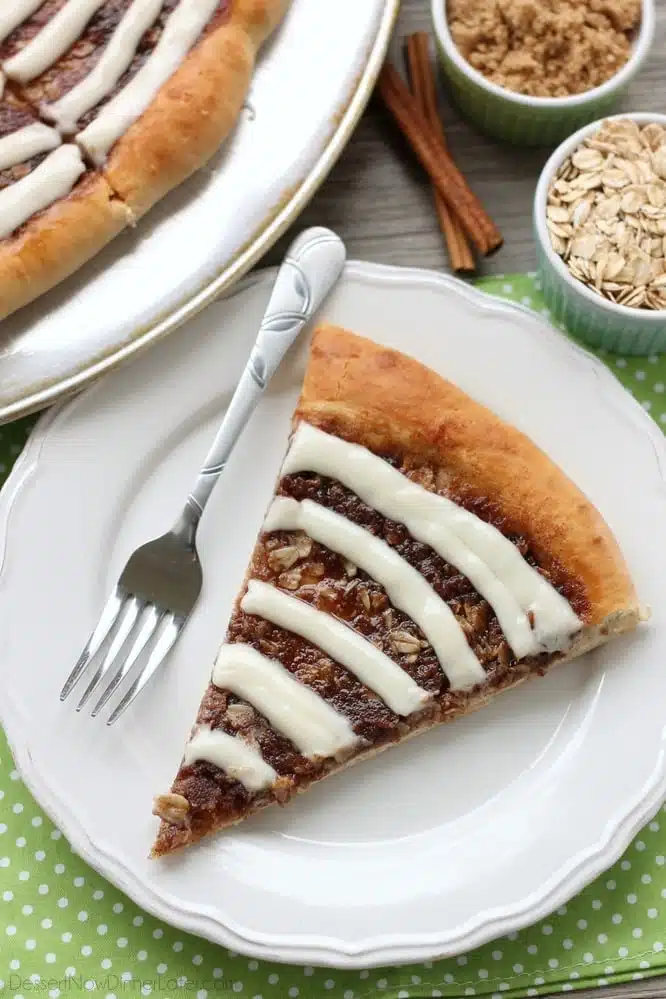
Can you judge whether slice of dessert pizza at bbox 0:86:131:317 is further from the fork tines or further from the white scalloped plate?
the fork tines

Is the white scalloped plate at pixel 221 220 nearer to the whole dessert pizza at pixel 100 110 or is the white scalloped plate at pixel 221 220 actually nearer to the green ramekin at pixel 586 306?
the whole dessert pizza at pixel 100 110

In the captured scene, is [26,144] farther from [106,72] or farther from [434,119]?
[434,119]

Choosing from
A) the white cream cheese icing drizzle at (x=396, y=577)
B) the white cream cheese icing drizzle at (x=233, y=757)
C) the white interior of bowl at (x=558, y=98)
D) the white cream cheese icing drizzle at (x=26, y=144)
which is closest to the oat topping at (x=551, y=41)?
the white interior of bowl at (x=558, y=98)

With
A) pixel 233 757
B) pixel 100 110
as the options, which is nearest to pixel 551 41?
pixel 100 110

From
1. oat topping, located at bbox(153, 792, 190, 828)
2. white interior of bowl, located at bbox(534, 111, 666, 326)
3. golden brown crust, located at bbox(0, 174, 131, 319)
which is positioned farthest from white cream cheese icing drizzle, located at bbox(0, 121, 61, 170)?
oat topping, located at bbox(153, 792, 190, 828)

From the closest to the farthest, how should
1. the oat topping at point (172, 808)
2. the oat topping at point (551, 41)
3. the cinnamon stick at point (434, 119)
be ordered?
the oat topping at point (172, 808)
the oat topping at point (551, 41)
the cinnamon stick at point (434, 119)

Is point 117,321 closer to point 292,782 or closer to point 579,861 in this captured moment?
point 292,782

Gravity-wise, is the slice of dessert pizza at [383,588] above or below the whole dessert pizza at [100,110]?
below
